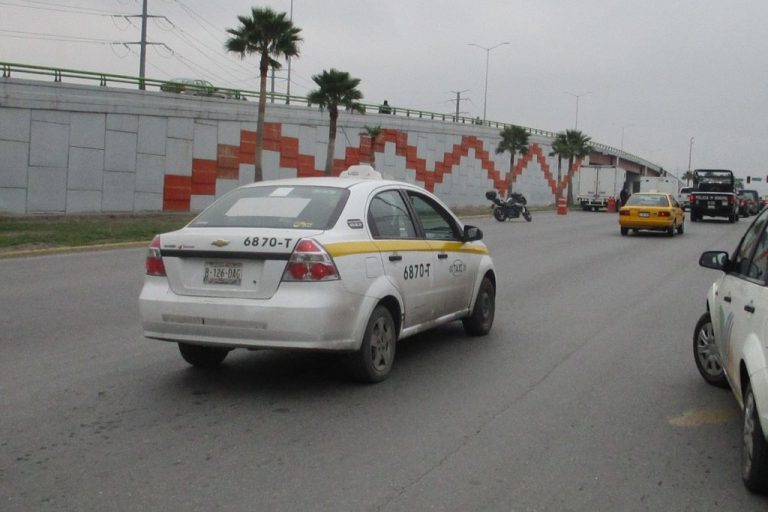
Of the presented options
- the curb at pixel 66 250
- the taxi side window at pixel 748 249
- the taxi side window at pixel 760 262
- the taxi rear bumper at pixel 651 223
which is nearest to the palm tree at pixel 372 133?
the taxi rear bumper at pixel 651 223

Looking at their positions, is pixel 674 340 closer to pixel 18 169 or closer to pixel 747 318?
pixel 747 318

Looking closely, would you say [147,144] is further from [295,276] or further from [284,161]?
[295,276]

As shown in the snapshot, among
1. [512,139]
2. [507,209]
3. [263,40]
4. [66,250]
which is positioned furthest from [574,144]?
[66,250]

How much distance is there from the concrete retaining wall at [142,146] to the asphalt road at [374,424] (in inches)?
762

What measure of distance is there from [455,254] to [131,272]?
7.69 m

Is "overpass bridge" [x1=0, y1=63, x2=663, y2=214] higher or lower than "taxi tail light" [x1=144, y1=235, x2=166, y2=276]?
higher

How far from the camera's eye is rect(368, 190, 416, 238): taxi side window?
6.97 metres

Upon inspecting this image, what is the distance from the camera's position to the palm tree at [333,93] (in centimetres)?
3934

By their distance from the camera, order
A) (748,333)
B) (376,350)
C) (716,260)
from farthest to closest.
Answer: (376,350), (716,260), (748,333)

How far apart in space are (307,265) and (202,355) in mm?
1599

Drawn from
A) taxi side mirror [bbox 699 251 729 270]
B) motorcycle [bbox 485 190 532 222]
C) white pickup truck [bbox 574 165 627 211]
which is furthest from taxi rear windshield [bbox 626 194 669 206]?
white pickup truck [bbox 574 165 627 211]

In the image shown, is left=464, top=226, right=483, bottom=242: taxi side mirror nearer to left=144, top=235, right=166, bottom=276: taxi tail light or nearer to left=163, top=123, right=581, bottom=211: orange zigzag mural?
left=144, top=235, right=166, bottom=276: taxi tail light

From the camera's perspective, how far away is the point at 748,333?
15.5ft

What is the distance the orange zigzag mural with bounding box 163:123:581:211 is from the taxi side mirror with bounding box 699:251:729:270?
2919 centimetres
